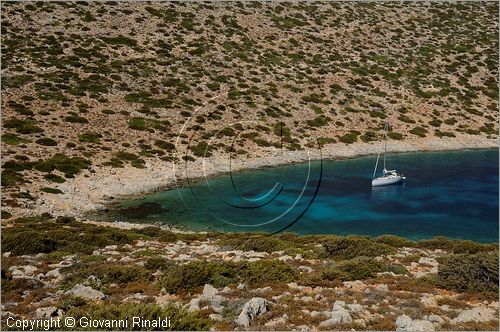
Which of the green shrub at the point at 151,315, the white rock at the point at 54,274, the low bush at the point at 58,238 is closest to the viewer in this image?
the green shrub at the point at 151,315

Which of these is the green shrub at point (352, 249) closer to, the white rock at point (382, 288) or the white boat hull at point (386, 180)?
the white rock at point (382, 288)

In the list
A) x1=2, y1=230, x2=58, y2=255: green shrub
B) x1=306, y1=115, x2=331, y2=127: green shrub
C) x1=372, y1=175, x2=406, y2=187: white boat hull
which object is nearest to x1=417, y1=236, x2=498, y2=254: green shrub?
x1=2, y1=230, x2=58, y2=255: green shrub

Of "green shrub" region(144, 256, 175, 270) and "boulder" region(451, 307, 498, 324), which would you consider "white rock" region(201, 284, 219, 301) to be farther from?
"boulder" region(451, 307, 498, 324)

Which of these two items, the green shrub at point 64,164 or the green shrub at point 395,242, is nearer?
the green shrub at point 395,242

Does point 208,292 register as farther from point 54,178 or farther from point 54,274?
point 54,178

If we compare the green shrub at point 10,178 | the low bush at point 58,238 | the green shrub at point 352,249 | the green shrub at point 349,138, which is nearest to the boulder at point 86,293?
the low bush at point 58,238

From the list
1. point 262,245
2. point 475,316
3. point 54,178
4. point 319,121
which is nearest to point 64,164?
point 54,178
